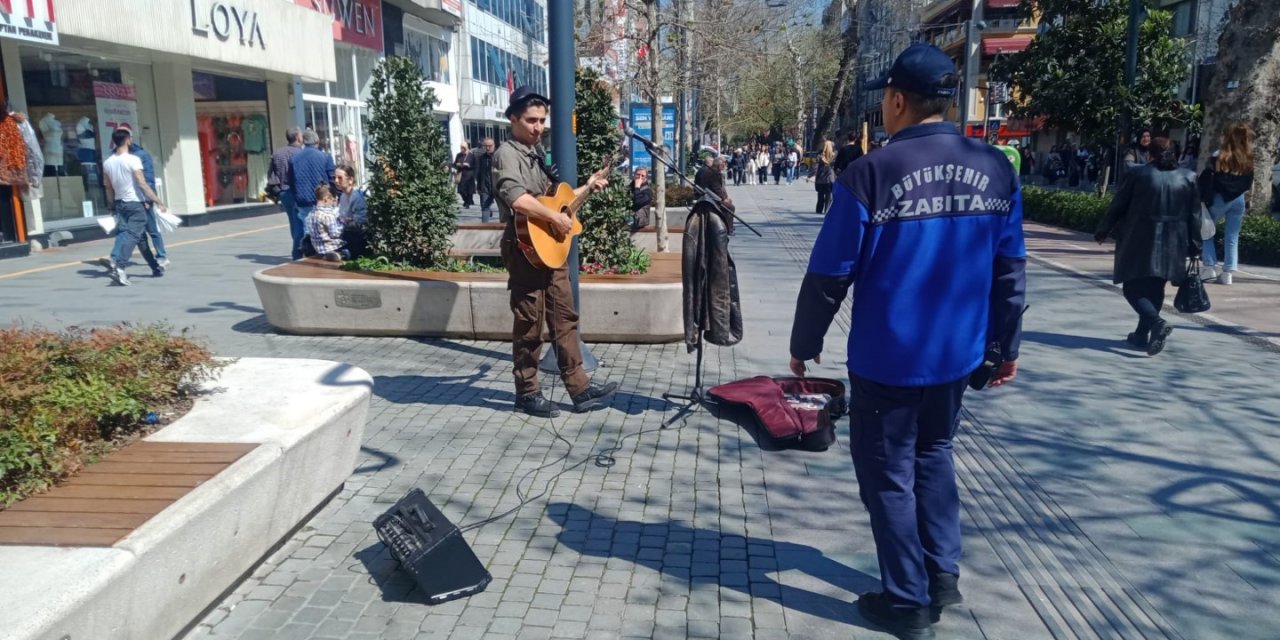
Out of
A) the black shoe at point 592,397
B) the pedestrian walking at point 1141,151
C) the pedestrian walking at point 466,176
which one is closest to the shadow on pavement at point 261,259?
the pedestrian walking at point 466,176

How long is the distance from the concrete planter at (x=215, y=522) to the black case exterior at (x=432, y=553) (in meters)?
0.47

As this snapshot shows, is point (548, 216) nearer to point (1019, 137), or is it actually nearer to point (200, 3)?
point (200, 3)

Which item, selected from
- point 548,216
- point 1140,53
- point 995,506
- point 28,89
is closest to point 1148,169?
point 995,506

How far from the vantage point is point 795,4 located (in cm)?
2369

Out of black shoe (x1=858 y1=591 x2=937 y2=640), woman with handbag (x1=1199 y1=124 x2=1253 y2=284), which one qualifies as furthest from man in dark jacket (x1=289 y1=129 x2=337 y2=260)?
woman with handbag (x1=1199 y1=124 x2=1253 y2=284)

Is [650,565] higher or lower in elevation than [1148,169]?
lower

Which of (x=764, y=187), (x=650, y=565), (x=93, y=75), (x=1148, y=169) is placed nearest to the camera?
(x=650, y=565)

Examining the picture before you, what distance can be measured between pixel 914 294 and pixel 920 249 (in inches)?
6.2

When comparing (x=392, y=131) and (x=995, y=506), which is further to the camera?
(x=392, y=131)

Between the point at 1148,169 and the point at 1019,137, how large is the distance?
1906 inches

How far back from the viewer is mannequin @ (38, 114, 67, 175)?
15.6 meters

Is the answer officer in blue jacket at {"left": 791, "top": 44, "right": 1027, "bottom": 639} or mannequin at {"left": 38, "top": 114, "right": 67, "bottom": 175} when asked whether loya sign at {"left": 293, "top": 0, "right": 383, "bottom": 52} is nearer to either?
mannequin at {"left": 38, "top": 114, "right": 67, "bottom": 175}

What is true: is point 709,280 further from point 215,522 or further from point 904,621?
point 215,522

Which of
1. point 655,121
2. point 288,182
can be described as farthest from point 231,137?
point 655,121
